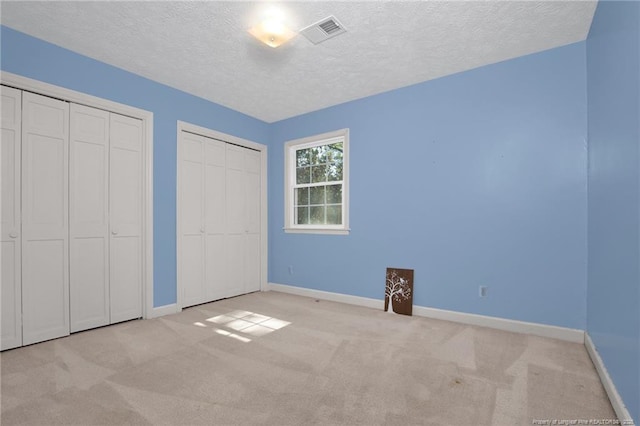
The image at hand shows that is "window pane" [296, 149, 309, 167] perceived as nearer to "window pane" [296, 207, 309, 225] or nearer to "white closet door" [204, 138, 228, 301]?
"window pane" [296, 207, 309, 225]

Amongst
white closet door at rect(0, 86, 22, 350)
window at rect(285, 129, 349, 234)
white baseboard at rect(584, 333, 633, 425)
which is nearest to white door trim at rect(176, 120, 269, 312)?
window at rect(285, 129, 349, 234)

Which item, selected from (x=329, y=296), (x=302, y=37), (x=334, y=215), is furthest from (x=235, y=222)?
(x=302, y=37)

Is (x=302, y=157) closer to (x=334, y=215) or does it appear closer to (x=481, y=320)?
(x=334, y=215)

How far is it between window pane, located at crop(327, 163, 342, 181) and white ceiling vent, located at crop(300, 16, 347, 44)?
1.95 m

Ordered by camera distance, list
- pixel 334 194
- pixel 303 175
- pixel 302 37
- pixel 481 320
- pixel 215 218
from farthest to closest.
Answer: pixel 303 175 → pixel 334 194 → pixel 215 218 → pixel 481 320 → pixel 302 37

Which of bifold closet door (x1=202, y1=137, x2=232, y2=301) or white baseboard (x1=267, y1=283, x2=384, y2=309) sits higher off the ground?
bifold closet door (x1=202, y1=137, x2=232, y2=301)

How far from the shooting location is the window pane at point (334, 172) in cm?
456

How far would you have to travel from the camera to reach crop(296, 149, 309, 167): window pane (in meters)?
4.98

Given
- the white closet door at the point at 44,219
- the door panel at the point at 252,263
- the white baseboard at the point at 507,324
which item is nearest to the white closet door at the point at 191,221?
the door panel at the point at 252,263

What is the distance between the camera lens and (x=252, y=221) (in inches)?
198

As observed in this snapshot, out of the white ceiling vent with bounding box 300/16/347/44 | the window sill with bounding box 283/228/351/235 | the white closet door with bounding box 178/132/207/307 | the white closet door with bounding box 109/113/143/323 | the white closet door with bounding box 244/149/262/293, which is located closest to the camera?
the white ceiling vent with bounding box 300/16/347/44

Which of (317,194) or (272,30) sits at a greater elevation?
(272,30)

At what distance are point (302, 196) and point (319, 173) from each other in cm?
50

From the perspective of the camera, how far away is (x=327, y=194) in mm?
4691
